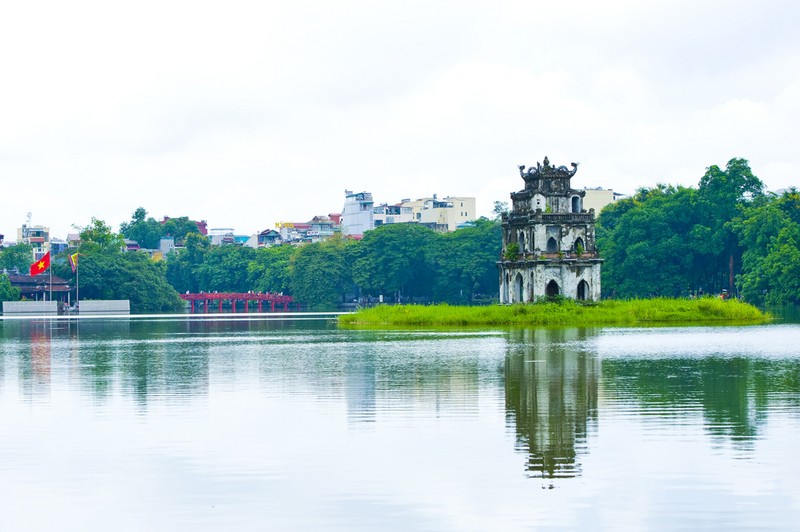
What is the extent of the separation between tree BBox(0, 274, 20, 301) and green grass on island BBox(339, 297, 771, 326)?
3343 inches

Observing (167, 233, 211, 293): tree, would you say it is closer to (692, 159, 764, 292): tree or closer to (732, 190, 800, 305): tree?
(692, 159, 764, 292): tree

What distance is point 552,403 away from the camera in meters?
26.9

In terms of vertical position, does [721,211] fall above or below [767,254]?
above

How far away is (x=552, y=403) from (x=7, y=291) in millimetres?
127635

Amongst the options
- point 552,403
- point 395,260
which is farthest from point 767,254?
point 552,403

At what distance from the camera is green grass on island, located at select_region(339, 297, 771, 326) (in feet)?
224

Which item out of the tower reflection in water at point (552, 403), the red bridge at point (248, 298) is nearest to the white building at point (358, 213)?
the red bridge at point (248, 298)

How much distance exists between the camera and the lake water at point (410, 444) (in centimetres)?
1636

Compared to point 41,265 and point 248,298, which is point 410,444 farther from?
point 248,298

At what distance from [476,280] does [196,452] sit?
4321 inches

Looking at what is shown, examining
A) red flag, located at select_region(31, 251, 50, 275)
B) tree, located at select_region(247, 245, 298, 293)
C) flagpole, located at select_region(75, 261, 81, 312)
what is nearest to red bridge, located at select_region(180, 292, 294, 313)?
tree, located at select_region(247, 245, 298, 293)

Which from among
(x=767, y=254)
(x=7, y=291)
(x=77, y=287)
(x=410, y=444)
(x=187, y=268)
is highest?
(x=187, y=268)

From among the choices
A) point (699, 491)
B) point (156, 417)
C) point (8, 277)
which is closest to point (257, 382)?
point (156, 417)

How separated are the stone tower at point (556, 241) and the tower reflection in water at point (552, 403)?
91.8 feet
